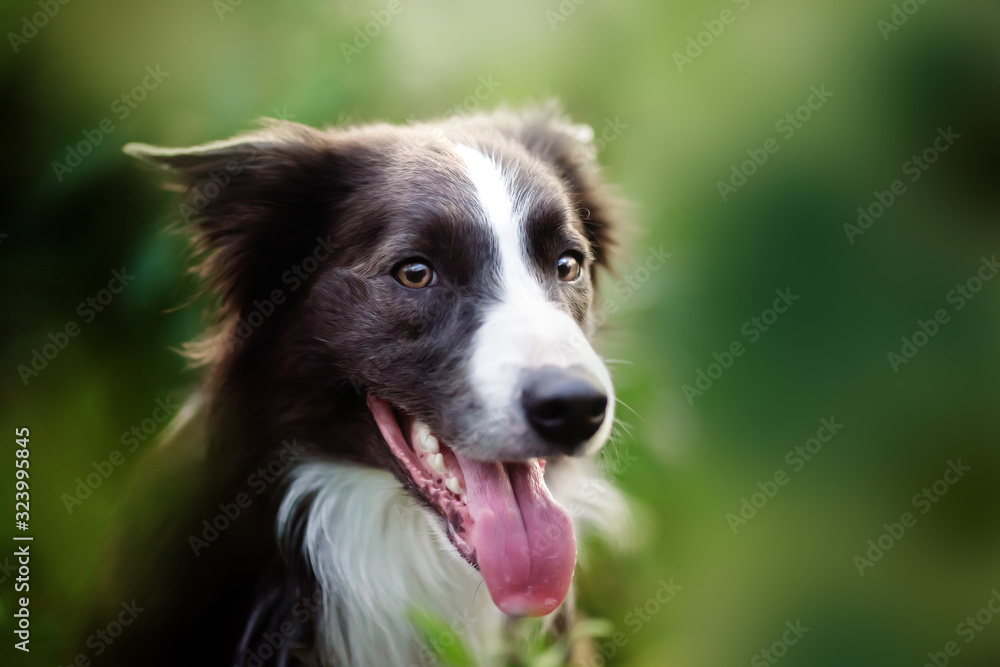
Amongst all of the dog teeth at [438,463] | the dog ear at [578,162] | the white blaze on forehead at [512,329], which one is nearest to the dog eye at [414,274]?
the white blaze on forehead at [512,329]

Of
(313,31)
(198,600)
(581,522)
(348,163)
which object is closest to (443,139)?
(348,163)

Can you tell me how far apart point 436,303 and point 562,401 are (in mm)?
617

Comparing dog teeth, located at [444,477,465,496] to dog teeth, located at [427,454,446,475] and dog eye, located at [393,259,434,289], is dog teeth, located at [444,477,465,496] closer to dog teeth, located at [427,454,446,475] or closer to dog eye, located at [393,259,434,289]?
dog teeth, located at [427,454,446,475]

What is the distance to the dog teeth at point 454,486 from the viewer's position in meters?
2.64

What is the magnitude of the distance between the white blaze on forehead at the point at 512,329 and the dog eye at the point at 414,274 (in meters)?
0.24

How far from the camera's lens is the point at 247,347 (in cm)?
294

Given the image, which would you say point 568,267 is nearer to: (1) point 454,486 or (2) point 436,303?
(2) point 436,303

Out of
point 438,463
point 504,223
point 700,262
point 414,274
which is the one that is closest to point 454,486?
point 438,463

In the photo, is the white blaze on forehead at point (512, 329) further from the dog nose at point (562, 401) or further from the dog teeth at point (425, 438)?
the dog teeth at point (425, 438)

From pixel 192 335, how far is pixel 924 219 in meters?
2.56

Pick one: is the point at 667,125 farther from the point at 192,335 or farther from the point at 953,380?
the point at 192,335

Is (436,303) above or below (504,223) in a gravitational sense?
below

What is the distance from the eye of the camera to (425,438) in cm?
273

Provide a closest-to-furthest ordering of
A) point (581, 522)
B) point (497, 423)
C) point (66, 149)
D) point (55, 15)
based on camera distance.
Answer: point (497, 423), point (55, 15), point (66, 149), point (581, 522)
